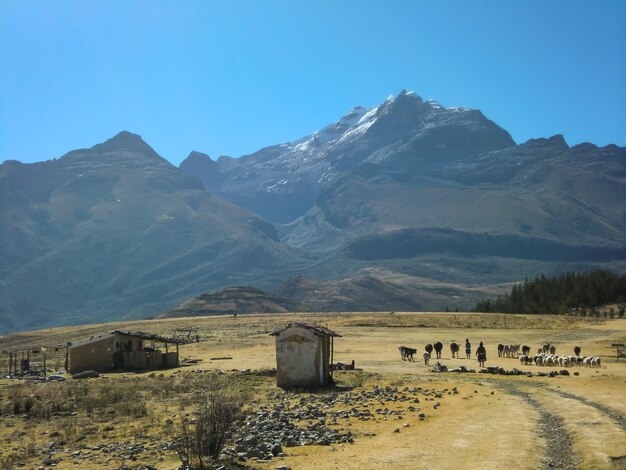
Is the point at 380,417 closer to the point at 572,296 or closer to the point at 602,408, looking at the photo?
the point at 602,408

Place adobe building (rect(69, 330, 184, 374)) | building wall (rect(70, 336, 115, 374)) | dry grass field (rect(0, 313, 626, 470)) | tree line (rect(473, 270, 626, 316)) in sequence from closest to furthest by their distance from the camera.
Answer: dry grass field (rect(0, 313, 626, 470)) < building wall (rect(70, 336, 115, 374)) < adobe building (rect(69, 330, 184, 374)) < tree line (rect(473, 270, 626, 316))

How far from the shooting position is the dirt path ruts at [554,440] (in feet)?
63.6

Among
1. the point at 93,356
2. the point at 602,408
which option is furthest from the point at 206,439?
the point at 93,356

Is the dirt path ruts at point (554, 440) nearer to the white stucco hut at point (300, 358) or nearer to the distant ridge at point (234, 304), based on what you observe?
the white stucco hut at point (300, 358)

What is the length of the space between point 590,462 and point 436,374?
2569 centimetres

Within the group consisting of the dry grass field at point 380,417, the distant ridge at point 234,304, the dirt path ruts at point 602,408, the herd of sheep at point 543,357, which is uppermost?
the distant ridge at point 234,304

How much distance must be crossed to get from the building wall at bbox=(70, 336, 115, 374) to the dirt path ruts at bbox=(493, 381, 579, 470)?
34292 millimetres

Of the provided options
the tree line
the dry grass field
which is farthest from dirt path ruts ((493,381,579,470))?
the tree line

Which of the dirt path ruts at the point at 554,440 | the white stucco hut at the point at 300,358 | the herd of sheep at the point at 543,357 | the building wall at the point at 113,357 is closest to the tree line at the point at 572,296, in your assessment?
the herd of sheep at the point at 543,357

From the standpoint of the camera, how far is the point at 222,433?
20062 millimetres

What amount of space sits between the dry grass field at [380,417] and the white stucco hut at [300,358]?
136cm

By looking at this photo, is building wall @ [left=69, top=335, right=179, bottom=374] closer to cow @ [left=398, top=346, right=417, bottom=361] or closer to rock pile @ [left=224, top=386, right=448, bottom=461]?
cow @ [left=398, top=346, right=417, bottom=361]

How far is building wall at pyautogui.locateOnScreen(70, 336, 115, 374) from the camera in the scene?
53.2 m

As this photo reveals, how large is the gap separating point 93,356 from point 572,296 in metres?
88.3
